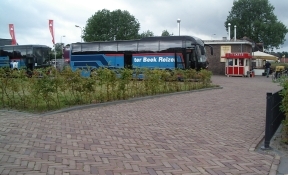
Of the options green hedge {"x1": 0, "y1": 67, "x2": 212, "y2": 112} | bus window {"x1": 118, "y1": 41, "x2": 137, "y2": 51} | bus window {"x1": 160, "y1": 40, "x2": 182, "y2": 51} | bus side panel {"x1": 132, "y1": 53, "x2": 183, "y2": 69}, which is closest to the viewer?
green hedge {"x1": 0, "y1": 67, "x2": 212, "y2": 112}

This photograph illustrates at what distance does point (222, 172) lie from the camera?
4.60 m

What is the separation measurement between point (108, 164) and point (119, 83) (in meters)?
7.27

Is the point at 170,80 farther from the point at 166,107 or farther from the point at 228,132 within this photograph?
the point at 228,132

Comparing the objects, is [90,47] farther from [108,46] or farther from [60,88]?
[60,88]

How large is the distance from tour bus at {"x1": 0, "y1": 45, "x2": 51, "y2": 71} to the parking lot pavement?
22711mm

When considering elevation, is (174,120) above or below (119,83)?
below

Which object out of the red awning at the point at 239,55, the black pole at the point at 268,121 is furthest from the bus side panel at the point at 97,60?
the black pole at the point at 268,121

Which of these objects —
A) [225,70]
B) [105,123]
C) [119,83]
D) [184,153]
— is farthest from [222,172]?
[225,70]

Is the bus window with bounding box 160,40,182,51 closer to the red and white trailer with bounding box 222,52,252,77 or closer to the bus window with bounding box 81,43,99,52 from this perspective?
the bus window with bounding box 81,43,99,52

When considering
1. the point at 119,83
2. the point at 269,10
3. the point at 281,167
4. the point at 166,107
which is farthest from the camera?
the point at 269,10

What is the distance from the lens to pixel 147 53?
25.8 meters

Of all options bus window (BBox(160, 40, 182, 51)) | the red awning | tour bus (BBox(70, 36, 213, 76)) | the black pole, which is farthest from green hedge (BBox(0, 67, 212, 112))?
the red awning

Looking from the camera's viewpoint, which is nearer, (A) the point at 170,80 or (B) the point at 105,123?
(B) the point at 105,123

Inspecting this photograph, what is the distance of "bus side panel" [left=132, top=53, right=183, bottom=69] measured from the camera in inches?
973
